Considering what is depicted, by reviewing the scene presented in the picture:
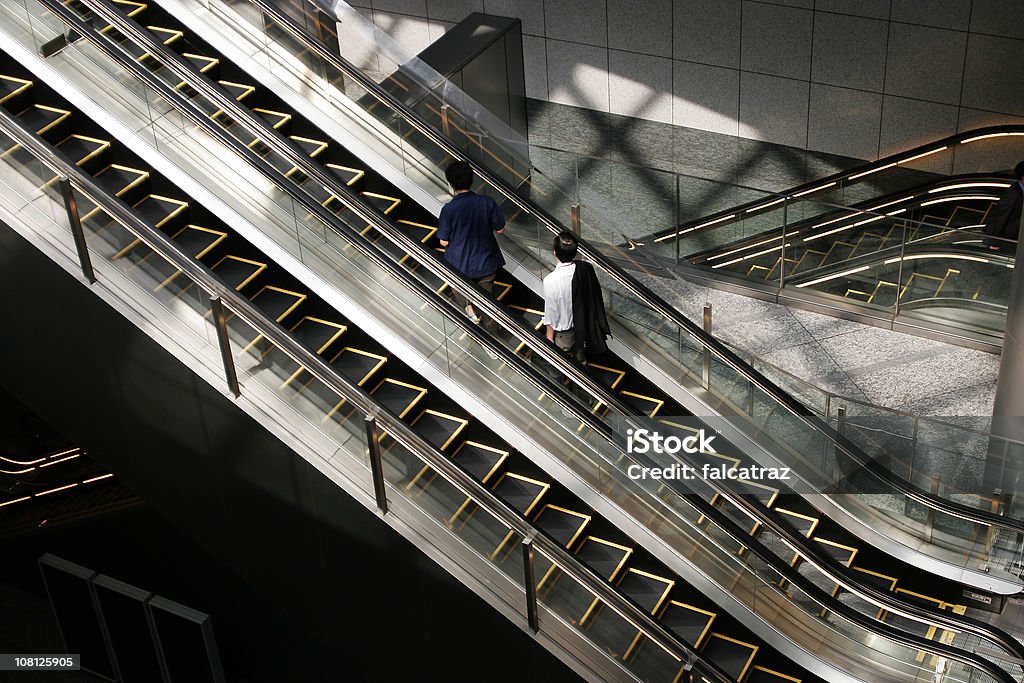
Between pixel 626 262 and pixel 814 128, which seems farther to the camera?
pixel 814 128

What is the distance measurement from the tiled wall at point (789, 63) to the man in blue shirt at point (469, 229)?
466 cm

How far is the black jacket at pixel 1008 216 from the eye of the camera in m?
9.12

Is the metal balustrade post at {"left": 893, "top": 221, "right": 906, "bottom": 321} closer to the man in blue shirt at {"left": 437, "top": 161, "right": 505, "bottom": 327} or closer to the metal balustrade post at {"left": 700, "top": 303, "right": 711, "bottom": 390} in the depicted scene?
the metal balustrade post at {"left": 700, "top": 303, "right": 711, "bottom": 390}

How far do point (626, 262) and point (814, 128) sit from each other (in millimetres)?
3330

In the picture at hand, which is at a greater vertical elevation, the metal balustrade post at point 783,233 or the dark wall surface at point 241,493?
the metal balustrade post at point 783,233

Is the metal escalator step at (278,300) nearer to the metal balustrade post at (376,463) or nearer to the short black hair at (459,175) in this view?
the short black hair at (459,175)

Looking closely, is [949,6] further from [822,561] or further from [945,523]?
[822,561]

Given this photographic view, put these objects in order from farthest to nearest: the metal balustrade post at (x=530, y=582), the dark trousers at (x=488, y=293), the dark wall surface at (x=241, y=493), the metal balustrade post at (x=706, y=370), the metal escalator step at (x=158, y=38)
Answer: the metal escalator step at (x=158, y=38), the metal balustrade post at (x=706, y=370), the dark trousers at (x=488, y=293), the dark wall surface at (x=241, y=493), the metal balustrade post at (x=530, y=582)

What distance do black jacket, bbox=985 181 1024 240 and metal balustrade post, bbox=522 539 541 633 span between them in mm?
4872

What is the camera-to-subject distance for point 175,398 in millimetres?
7133

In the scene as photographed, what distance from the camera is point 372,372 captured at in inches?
305

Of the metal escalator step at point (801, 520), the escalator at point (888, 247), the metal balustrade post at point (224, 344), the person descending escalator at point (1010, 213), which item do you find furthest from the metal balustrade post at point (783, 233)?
the metal balustrade post at point (224, 344)

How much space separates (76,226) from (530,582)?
345cm

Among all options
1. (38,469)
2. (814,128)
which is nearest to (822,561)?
(814,128)
